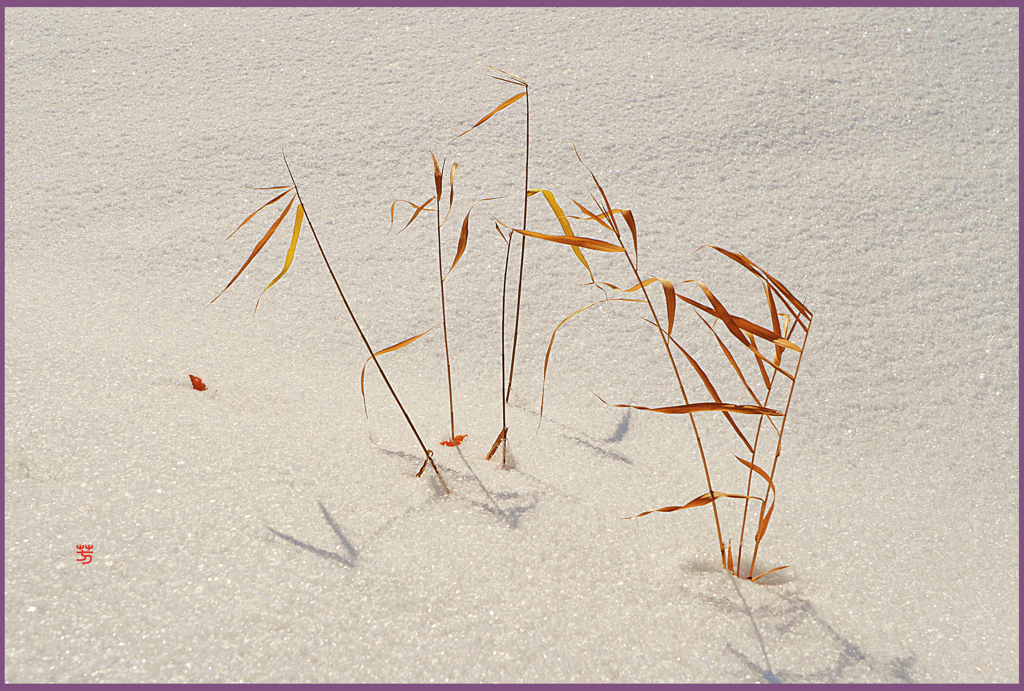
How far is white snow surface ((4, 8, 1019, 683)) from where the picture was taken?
2.68 ft

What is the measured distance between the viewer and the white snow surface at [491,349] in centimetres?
82

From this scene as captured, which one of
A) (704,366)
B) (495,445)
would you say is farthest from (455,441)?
(704,366)

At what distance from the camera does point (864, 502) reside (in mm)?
1106

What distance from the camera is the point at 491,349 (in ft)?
4.44

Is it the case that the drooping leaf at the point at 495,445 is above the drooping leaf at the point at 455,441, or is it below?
above

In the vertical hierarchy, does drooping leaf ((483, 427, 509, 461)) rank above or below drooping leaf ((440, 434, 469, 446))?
above

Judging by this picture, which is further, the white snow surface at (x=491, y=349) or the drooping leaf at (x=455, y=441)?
the drooping leaf at (x=455, y=441)

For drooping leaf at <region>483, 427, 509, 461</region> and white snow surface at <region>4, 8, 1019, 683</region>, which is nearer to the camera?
white snow surface at <region>4, 8, 1019, 683</region>

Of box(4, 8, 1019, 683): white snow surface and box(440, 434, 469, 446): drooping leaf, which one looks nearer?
box(4, 8, 1019, 683): white snow surface

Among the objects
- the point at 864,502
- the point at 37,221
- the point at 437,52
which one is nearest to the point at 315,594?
the point at 864,502

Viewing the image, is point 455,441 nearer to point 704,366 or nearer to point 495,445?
point 495,445

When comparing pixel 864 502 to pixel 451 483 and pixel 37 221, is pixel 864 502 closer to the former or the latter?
pixel 451 483

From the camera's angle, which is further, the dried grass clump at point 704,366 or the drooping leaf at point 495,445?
the drooping leaf at point 495,445

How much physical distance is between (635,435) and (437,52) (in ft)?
4.19
